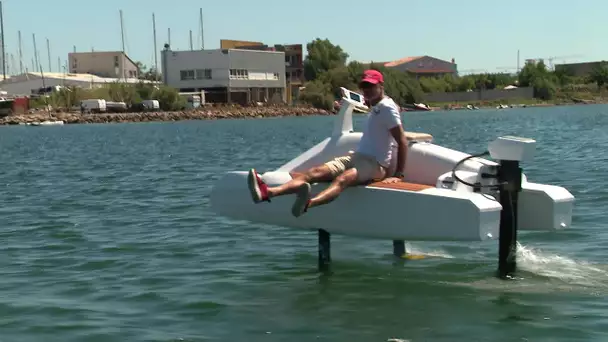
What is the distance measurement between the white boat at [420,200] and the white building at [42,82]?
11762 cm

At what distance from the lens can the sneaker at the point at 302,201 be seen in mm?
8633

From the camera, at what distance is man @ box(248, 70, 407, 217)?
8.77 meters

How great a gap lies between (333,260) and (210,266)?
4.51ft

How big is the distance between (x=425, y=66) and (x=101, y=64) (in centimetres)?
6084

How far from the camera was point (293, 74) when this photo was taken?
13825cm

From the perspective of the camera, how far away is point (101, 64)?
145875 mm

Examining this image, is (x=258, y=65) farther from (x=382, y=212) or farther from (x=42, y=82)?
(x=382, y=212)

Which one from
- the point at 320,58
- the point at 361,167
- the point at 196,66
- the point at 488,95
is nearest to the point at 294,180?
the point at 361,167

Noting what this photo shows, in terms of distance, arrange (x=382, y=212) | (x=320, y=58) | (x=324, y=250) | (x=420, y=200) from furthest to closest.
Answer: (x=320, y=58) → (x=324, y=250) → (x=382, y=212) → (x=420, y=200)

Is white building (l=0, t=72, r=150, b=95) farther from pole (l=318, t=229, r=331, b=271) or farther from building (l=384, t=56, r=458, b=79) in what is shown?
pole (l=318, t=229, r=331, b=271)

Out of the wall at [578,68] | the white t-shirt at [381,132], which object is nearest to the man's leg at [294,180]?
the white t-shirt at [381,132]

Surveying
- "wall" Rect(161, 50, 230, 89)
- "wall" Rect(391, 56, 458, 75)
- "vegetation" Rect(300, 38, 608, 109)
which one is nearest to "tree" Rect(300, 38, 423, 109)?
"vegetation" Rect(300, 38, 608, 109)

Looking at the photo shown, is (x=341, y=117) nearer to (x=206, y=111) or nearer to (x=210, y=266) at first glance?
(x=210, y=266)

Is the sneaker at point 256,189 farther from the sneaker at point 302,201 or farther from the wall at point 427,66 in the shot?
the wall at point 427,66
